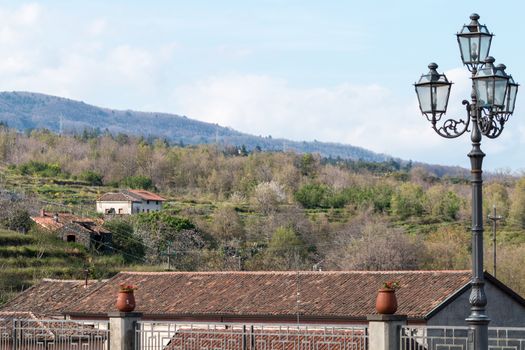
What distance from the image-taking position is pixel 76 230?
243 ft

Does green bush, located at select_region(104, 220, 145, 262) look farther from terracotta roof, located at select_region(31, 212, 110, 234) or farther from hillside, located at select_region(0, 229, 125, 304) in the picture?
hillside, located at select_region(0, 229, 125, 304)

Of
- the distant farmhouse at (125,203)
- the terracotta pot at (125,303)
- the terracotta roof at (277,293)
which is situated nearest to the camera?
the terracotta pot at (125,303)

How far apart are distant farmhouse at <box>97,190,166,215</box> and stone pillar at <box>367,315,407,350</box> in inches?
3271

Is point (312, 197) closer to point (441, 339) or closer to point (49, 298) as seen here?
point (49, 298)

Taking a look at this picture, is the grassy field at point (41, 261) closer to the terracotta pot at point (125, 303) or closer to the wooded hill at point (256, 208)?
the wooded hill at point (256, 208)

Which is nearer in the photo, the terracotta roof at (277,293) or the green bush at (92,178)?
the terracotta roof at (277,293)

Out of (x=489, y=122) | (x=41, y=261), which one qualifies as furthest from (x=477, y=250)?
(x=41, y=261)

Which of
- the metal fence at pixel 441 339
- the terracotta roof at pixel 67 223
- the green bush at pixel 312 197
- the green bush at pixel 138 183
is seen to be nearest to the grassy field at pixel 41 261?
the terracotta roof at pixel 67 223

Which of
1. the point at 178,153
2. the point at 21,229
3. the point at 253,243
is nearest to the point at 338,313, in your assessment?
the point at 21,229

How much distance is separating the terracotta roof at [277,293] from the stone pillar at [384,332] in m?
16.5

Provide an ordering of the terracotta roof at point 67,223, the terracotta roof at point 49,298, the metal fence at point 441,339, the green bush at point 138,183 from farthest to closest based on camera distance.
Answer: the green bush at point 138,183
the terracotta roof at point 67,223
the terracotta roof at point 49,298
the metal fence at point 441,339

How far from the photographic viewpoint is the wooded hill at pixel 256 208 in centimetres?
7506

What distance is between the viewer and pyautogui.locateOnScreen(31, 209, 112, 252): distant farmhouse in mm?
73375

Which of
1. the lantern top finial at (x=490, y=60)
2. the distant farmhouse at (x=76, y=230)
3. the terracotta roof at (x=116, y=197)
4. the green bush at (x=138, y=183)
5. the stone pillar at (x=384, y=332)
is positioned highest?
the lantern top finial at (x=490, y=60)
